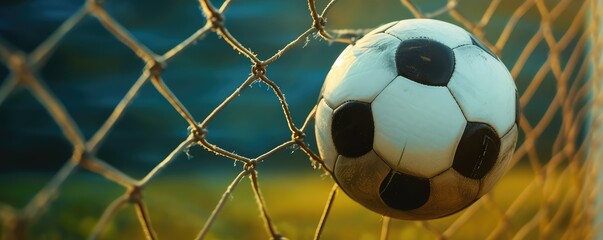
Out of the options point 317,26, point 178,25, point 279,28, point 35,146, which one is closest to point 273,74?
point 279,28

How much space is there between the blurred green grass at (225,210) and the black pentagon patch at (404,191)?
1.09m

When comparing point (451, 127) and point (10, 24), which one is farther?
point (10, 24)

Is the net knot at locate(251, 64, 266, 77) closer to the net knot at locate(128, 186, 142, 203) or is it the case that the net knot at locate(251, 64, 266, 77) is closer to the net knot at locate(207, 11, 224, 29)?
the net knot at locate(207, 11, 224, 29)

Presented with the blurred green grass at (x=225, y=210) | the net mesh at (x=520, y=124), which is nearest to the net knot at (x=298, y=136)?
the net mesh at (x=520, y=124)

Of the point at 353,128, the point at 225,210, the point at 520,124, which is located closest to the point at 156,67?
the point at 353,128

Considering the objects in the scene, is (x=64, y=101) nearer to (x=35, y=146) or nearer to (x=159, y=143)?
(x=35, y=146)

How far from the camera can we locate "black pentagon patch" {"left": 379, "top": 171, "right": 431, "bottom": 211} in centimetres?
77

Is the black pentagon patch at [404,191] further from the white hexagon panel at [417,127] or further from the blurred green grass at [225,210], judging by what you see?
the blurred green grass at [225,210]

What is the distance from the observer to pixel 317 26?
0.89 metres

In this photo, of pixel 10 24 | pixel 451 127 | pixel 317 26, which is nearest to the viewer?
pixel 451 127

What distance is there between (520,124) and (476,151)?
0.27 meters

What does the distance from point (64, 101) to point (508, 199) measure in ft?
5.24

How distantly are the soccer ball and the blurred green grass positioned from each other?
42.6 inches

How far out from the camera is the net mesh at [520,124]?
1.75ft
